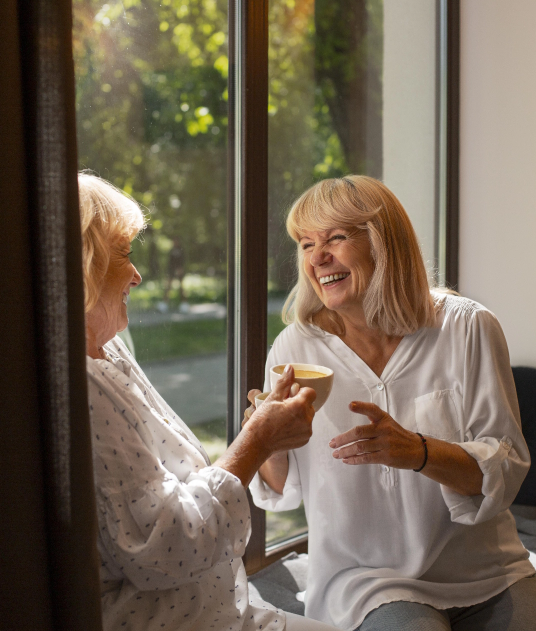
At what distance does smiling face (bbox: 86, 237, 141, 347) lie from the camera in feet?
3.57

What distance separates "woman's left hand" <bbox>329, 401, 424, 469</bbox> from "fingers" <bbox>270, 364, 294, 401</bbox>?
0.16 meters

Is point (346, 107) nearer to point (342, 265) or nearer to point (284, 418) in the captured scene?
point (342, 265)

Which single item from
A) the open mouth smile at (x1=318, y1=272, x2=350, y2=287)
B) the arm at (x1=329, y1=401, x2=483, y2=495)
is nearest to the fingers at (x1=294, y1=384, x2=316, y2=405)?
the arm at (x1=329, y1=401, x2=483, y2=495)

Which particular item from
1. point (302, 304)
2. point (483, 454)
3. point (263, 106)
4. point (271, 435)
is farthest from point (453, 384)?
point (263, 106)

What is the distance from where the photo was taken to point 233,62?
182 cm

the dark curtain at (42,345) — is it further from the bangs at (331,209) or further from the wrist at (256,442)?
the bangs at (331,209)

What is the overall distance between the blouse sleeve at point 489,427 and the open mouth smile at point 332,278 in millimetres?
336

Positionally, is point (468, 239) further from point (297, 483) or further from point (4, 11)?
point (4, 11)

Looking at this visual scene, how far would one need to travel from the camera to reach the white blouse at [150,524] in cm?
90

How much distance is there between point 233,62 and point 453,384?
116cm

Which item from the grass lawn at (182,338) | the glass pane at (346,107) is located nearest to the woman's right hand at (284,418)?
the grass lawn at (182,338)

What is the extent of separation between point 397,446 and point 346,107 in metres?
1.63

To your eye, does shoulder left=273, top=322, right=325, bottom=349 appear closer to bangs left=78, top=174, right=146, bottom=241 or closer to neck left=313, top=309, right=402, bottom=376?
neck left=313, top=309, right=402, bottom=376

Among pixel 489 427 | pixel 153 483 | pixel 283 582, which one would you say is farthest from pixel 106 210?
pixel 283 582
